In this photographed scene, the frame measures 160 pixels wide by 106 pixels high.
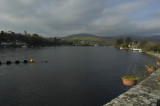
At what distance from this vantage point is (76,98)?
13.9 meters

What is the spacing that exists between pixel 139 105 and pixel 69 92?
452 inches

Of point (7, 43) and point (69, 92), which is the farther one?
point (7, 43)

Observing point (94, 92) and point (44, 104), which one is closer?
point (44, 104)

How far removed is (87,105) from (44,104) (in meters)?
3.96

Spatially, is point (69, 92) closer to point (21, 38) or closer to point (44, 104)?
point (44, 104)

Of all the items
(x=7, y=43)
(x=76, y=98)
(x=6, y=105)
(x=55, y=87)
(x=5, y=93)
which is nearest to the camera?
(x=6, y=105)

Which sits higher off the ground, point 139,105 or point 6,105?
point 139,105

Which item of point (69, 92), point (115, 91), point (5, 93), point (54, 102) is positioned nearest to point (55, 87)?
point (69, 92)

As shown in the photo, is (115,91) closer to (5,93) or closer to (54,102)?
(54,102)

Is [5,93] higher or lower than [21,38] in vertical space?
lower

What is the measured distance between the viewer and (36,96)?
47.0 feet

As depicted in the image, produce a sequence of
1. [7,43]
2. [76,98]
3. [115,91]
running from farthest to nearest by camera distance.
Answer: [7,43]
[115,91]
[76,98]

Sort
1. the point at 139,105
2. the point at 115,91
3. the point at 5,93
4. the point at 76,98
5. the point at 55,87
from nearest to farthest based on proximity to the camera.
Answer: the point at 139,105 → the point at 76,98 → the point at 5,93 → the point at 115,91 → the point at 55,87

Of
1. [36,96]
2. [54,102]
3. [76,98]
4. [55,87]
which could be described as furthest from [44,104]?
[55,87]
